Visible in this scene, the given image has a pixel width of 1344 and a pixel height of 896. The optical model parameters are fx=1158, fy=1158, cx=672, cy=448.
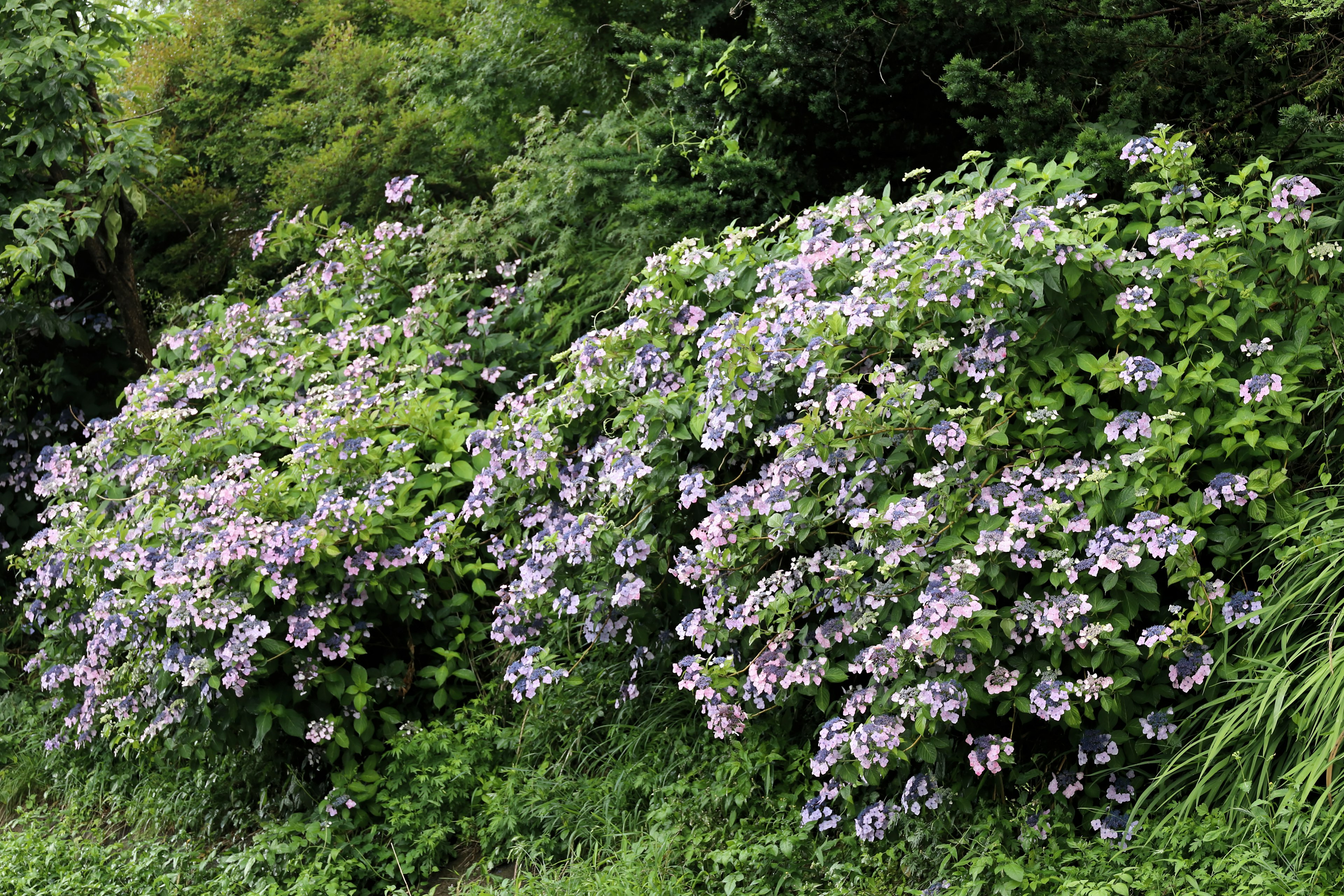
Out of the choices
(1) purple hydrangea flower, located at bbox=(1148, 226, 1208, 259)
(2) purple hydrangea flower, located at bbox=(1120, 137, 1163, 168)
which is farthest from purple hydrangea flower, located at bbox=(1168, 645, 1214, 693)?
(2) purple hydrangea flower, located at bbox=(1120, 137, 1163, 168)

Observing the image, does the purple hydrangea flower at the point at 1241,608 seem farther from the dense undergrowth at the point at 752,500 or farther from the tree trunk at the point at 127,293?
the tree trunk at the point at 127,293

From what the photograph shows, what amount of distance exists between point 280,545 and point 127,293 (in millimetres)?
3685

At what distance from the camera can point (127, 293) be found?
6859mm

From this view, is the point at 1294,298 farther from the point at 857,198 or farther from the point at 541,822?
the point at 541,822

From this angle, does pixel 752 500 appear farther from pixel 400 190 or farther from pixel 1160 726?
pixel 400 190

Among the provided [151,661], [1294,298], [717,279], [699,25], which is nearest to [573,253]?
[699,25]

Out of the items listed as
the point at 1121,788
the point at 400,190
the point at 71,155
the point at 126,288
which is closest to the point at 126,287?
the point at 126,288

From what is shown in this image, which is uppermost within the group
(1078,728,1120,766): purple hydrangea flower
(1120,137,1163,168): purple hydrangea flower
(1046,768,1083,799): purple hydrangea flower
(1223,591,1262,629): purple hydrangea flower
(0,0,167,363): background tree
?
(0,0,167,363): background tree

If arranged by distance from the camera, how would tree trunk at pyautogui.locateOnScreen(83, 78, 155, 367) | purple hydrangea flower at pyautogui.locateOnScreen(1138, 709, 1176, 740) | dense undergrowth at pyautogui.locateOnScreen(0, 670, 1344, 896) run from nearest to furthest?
dense undergrowth at pyautogui.locateOnScreen(0, 670, 1344, 896), purple hydrangea flower at pyautogui.locateOnScreen(1138, 709, 1176, 740), tree trunk at pyautogui.locateOnScreen(83, 78, 155, 367)

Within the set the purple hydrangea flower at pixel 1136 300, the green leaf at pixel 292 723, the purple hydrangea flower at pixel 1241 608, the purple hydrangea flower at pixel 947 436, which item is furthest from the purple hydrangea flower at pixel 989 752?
the green leaf at pixel 292 723

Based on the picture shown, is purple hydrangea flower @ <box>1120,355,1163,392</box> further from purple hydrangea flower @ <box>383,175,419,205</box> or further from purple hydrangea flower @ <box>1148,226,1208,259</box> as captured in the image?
purple hydrangea flower @ <box>383,175,419,205</box>

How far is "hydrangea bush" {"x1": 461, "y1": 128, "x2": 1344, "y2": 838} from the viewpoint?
2982 mm

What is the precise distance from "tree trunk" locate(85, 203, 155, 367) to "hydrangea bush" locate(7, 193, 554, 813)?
133 cm

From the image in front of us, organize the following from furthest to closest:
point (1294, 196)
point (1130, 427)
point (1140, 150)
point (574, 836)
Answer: point (574, 836)
point (1140, 150)
point (1294, 196)
point (1130, 427)
